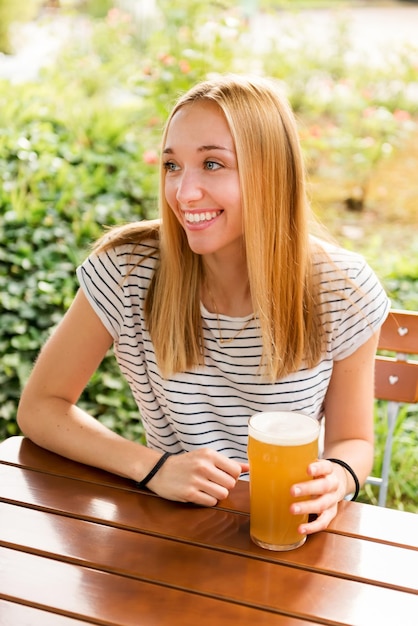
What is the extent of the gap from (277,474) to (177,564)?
19 cm

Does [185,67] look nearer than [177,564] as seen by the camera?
No

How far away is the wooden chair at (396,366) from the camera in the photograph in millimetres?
1937

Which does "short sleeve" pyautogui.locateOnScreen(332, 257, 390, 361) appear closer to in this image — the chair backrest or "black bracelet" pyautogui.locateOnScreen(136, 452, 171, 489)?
the chair backrest

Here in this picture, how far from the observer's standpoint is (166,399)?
1.71 meters

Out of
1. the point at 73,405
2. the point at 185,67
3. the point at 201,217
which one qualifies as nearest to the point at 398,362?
the point at 201,217

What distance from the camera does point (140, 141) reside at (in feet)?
14.6

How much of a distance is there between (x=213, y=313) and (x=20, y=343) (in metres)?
1.50

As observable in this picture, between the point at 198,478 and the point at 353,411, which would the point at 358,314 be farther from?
the point at 198,478

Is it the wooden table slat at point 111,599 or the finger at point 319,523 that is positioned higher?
the wooden table slat at point 111,599

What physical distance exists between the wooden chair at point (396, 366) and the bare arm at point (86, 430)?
68 cm

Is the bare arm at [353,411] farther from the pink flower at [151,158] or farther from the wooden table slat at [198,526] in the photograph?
the pink flower at [151,158]

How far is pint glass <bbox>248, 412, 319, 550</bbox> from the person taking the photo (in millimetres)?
1169

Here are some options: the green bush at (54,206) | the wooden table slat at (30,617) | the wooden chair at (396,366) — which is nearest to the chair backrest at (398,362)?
the wooden chair at (396,366)

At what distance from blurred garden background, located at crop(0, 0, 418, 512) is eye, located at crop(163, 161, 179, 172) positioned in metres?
0.67
